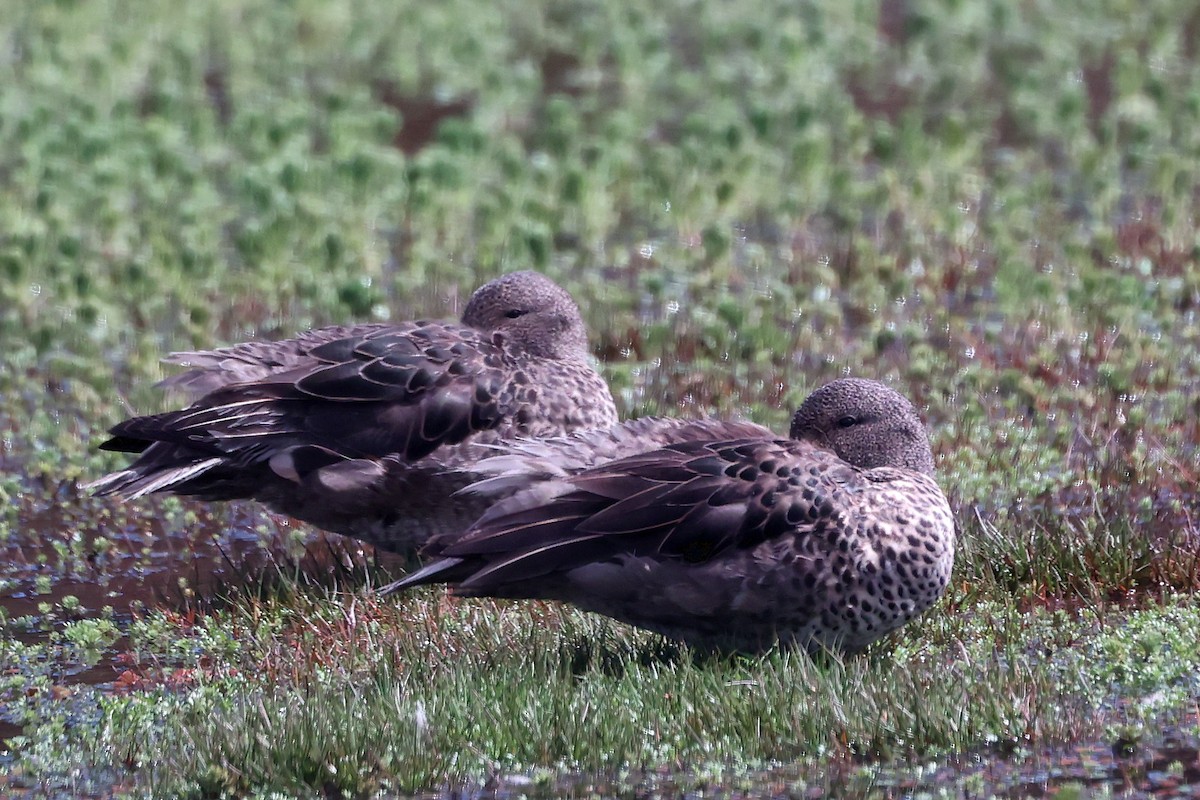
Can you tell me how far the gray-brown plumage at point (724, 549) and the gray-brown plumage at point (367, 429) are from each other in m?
1.22

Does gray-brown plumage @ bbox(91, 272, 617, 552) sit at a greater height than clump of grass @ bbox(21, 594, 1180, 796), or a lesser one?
greater

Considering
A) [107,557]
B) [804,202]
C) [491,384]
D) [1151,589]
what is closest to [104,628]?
[107,557]

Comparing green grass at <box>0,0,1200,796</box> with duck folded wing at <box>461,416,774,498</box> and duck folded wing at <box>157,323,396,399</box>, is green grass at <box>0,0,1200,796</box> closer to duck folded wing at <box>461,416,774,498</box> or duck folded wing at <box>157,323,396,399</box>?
duck folded wing at <box>461,416,774,498</box>

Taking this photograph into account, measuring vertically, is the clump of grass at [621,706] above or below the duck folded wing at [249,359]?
below

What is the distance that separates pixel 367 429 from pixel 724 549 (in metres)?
2.05

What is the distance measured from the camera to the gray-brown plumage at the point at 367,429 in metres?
8.09

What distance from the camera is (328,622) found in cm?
745

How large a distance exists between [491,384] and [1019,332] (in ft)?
13.0

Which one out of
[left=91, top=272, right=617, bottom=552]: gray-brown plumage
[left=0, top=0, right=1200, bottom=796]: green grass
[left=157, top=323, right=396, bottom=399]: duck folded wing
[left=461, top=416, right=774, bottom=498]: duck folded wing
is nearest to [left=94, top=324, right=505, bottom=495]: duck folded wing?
[left=91, top=272, right=617, bottom=552]: gray-brown plumage

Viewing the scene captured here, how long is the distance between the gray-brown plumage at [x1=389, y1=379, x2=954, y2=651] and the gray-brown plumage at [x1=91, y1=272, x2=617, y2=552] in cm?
122

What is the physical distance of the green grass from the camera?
20.4 ft

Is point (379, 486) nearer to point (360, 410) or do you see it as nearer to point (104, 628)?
point (360, 410)

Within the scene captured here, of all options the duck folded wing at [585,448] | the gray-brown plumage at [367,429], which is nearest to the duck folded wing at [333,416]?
the gray-brown plumage at [367,429]

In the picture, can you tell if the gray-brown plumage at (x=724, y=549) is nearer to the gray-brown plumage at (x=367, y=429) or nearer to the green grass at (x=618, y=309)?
the green grass at (x=618, y=309)
